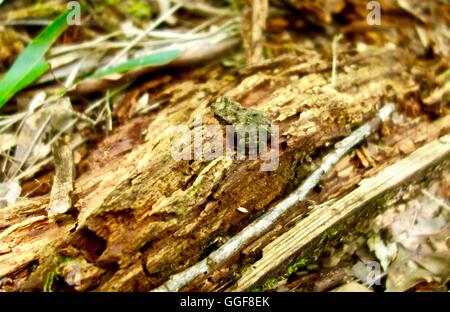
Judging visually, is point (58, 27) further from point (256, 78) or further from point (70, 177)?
point (256, 78)

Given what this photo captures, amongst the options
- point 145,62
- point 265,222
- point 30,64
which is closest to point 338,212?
point 265,222

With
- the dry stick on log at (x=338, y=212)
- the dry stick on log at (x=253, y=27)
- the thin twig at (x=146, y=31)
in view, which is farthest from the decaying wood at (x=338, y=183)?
the thin twig at (x=146, y=31)

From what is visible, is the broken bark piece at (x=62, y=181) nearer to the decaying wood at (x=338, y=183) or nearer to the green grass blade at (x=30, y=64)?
the green grass blade at (x=30, y=64)

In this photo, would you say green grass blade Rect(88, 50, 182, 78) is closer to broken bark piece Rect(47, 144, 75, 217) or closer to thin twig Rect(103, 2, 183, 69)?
thin twig Rect(103, 2, 183, 69)

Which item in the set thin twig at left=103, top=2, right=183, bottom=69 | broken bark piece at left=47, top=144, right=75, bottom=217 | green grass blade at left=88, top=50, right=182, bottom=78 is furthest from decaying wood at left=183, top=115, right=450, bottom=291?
thin twig at left=103, top=2, right=183, bottom=69

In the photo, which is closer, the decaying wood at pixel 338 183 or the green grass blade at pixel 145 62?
the decaying wood at pixel 338 183
